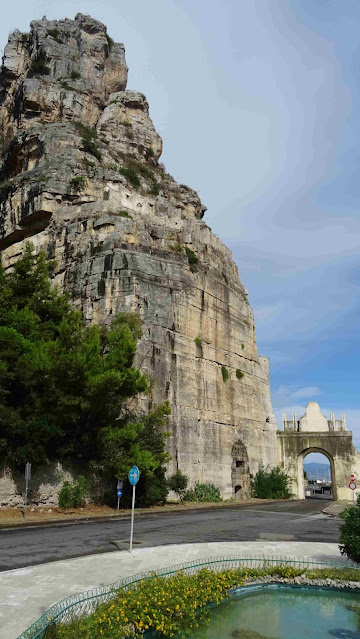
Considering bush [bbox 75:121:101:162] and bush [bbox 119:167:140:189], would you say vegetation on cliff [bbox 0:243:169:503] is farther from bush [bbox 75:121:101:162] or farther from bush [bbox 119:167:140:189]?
bush [bbox 75:121:101:162]

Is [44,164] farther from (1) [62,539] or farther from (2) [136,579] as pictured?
(2) [136,579]

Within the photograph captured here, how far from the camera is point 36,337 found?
22031mm

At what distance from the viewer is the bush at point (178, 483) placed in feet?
89.2

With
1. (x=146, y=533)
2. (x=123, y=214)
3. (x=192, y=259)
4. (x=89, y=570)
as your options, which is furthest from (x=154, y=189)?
(x=89, y=570)

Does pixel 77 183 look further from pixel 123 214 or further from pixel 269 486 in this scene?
pixel 269 486

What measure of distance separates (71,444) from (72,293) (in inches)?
509

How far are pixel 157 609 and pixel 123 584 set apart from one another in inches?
48.3


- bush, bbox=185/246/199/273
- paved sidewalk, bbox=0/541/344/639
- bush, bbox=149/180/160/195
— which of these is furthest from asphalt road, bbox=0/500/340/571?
bush, bbox=149/180/160/195

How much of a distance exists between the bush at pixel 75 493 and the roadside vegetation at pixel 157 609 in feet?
42.4

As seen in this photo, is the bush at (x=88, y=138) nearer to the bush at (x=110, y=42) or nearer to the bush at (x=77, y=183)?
the bush at (x=77, y=183)

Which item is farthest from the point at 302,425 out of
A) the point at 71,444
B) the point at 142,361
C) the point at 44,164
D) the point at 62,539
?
the point at 62,539

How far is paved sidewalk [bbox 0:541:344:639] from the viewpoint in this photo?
6.76 m

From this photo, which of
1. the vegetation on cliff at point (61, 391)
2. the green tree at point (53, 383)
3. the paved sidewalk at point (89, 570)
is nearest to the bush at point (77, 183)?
the vegetation on cliff at point (61, 391)

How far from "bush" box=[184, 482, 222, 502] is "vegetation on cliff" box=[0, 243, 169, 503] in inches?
162
